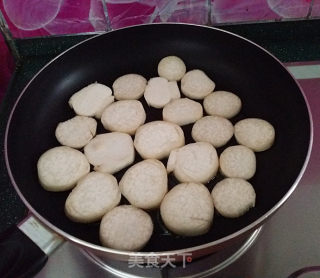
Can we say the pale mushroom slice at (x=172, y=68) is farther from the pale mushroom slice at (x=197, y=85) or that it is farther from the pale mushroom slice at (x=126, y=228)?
the pale mushroom slice at (x=126, y=228)

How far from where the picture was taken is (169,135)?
0.89 metres

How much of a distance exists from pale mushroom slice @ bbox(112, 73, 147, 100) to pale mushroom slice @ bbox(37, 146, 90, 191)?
22 centimetres

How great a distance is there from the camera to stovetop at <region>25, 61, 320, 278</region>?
0.78m

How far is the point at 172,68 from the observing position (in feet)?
3.32

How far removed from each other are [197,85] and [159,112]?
13 cm

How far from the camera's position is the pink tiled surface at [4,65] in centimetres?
124

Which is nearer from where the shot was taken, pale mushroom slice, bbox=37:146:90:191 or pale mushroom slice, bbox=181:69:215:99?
pale mushroom slice, bbox=37:146:90:191

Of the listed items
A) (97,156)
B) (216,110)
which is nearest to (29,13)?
(97,156)

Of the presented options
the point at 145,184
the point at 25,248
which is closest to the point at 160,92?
the point at 145,184

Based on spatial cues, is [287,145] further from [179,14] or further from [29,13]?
[29,13]

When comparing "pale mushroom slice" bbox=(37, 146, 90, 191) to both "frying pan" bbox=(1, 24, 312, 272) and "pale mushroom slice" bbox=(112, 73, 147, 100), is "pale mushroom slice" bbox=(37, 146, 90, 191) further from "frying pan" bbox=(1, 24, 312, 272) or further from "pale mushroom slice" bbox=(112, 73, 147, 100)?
"pale mushroom slice" bbox=(112, 73, 147, 100)

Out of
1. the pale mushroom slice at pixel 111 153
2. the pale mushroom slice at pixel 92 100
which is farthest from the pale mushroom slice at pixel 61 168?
the pale mushroom slice at pixel 92 100

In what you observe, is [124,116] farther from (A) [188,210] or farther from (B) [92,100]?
(A) [188,210]

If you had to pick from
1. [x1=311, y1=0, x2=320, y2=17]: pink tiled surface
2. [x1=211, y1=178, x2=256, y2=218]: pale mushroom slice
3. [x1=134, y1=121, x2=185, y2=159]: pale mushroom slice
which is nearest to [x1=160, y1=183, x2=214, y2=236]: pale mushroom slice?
[x1=211, y1=178, x2=256, y2=218]: pale mushroom slice
